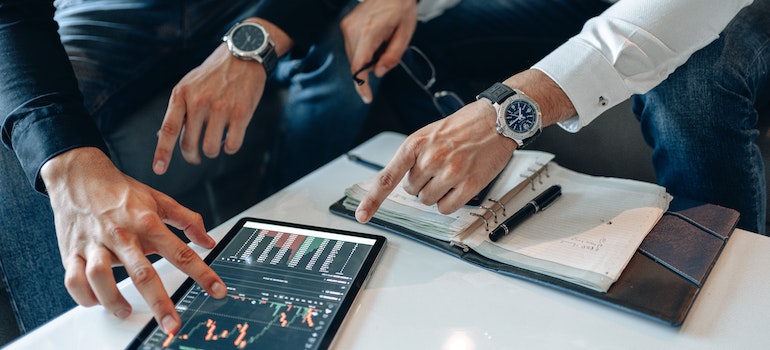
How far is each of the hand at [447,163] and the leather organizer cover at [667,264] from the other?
7 cm

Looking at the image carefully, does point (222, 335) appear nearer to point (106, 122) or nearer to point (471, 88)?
point (106, 122)

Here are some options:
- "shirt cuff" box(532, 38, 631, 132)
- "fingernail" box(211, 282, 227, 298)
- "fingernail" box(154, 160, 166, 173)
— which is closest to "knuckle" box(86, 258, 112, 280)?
"fingernail" box(211, 282, 227, 298)

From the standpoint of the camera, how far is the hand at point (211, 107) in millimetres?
846

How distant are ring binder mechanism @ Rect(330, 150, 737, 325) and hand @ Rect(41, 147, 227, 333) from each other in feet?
0.80

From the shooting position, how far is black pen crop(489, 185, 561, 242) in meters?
→ 0.72

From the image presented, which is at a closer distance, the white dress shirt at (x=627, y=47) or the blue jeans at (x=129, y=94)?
the white dress shirt at (x=627, y=47)

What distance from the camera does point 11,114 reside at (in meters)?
0.83

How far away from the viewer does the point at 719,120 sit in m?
0.84

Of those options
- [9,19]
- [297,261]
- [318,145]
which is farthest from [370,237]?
[9,19]

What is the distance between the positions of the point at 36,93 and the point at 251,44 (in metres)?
0.33

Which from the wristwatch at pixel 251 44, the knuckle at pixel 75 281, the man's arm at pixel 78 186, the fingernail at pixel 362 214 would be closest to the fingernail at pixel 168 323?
the man's arm at pixel 78 186

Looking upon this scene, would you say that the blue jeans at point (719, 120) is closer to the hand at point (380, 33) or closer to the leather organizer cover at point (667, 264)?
the leather organizer cover at point (667, 264)

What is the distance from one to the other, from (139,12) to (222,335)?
0.73m

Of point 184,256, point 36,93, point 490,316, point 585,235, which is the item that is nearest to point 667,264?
point 585,235
